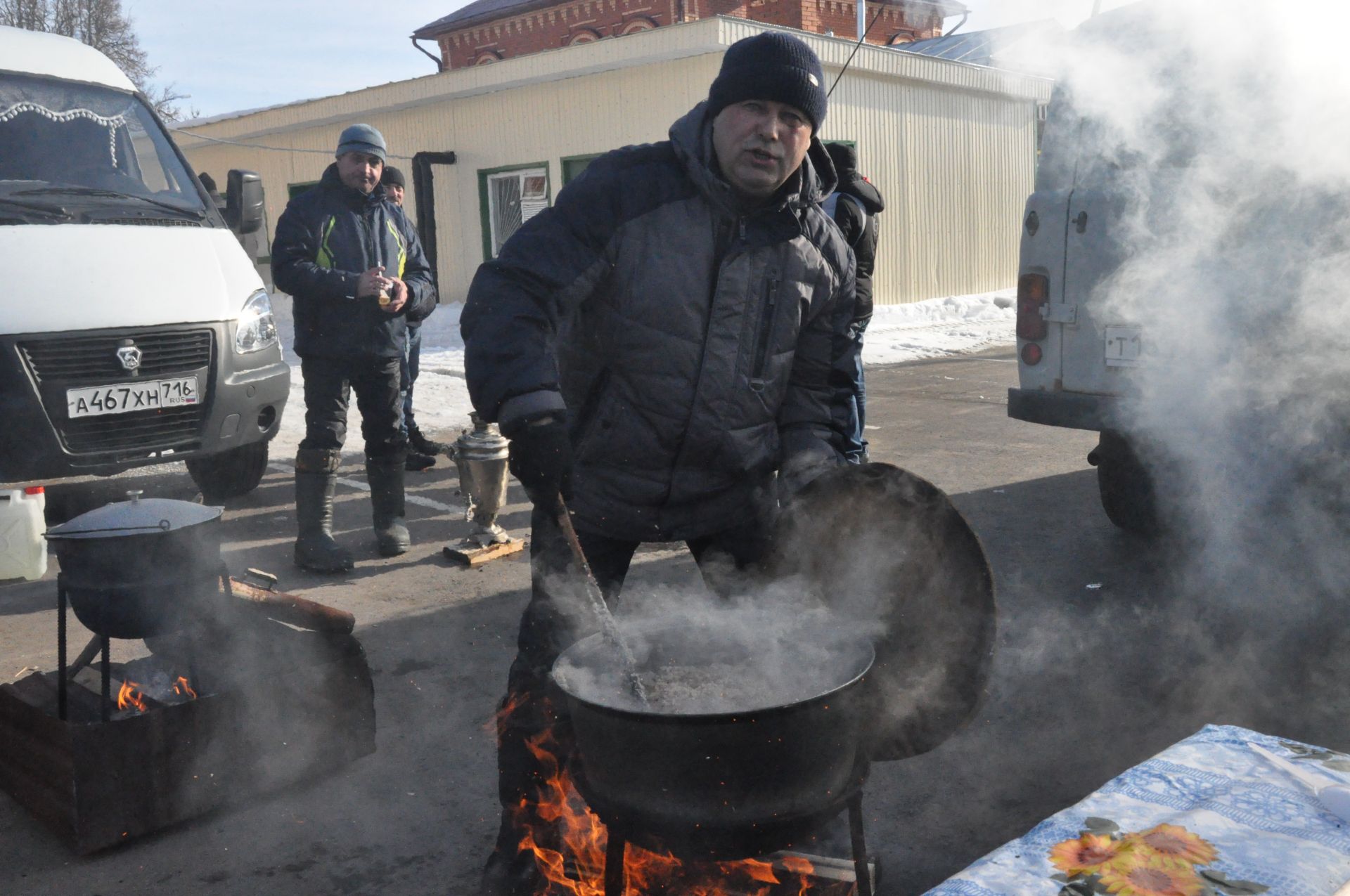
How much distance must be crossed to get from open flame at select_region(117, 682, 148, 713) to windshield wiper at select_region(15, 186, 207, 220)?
353 cm

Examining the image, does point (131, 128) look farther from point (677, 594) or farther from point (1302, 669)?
point (1302, 669)

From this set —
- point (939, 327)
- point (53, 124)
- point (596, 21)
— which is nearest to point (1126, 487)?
point (53, 124)

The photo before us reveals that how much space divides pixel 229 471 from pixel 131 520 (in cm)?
413

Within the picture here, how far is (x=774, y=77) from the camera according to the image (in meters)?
2.46

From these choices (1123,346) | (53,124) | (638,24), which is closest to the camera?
(1123,346)

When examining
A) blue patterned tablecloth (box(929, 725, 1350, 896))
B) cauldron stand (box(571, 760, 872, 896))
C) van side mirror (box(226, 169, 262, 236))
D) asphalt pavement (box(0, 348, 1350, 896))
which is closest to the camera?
blue patterned tablecloth (box(929, 725, 1350, 896))

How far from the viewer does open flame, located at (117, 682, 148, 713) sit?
3.35 m

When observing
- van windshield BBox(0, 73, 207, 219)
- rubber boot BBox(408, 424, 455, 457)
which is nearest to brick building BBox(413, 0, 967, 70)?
rubber boot BBox(408, 424, 455, 457)

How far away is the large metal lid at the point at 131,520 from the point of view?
306 cm

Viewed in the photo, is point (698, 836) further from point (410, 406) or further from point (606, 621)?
point (410, 406)

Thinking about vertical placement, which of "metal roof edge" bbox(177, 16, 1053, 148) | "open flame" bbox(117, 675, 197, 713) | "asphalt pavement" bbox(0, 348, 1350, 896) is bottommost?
"asphalt pavement" bbox(0, 348, 1350, 896)

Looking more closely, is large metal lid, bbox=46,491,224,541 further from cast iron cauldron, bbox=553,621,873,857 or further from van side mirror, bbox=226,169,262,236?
van side mirror, bbox=226,169,262,236

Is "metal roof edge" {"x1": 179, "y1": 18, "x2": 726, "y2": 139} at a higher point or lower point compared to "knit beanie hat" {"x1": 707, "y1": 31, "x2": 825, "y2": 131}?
higher

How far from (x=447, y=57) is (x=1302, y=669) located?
35448 millimetres
